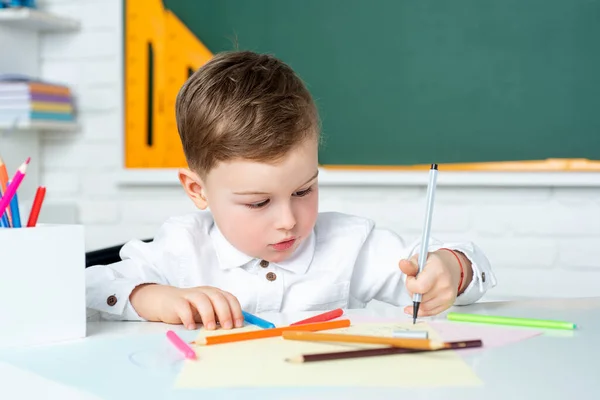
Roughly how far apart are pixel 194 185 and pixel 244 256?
0.14 metres

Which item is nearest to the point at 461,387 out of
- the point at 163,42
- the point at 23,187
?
the point at 163,42

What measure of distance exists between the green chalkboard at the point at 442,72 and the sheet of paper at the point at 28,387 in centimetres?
150

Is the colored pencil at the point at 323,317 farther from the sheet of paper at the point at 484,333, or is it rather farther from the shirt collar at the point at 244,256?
the shirt collar at the point at 244,256

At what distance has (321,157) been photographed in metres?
2.05

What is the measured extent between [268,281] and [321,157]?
39.3 inches

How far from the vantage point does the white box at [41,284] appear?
2.15 feet

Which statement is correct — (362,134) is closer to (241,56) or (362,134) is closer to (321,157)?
(321,157)

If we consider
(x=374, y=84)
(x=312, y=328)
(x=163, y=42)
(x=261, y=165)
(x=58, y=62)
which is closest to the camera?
(x=312, y=328)

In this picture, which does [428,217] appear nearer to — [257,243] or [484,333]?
[484,333]

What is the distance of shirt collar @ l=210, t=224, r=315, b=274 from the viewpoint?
108cm

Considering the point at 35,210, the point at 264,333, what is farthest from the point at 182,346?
the point at 35,210

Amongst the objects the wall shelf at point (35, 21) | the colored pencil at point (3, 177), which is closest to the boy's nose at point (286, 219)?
the colored pencil at point (3, 177)

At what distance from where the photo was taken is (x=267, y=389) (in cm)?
54

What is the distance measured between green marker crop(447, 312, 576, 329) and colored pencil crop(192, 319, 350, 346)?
141 mm
